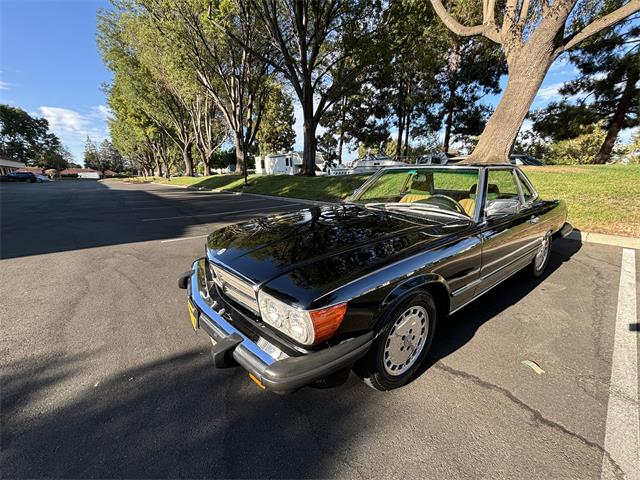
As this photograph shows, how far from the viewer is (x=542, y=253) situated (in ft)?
13.2

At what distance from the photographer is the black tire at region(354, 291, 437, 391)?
1.87 meters

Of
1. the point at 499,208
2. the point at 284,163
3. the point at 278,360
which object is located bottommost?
the point at 278,360

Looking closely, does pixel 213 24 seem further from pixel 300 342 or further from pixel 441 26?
pixel 300 342

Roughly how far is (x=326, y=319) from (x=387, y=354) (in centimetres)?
71

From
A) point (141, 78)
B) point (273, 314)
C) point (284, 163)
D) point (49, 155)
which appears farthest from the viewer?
point (49, 155)

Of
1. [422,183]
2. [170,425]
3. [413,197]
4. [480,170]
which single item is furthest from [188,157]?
[170,425]

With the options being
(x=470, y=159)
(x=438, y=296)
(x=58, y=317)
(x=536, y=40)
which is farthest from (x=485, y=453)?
(x=536, y=40)

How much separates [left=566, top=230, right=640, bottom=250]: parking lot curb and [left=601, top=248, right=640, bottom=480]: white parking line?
3.19 meters

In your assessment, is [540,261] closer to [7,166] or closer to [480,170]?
[480,170]

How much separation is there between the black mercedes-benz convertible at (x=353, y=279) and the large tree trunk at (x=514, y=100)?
7.94m

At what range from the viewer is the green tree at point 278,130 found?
153 feet

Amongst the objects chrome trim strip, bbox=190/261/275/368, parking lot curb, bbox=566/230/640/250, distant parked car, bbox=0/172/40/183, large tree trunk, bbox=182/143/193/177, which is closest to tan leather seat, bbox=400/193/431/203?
chrome trim strip, bbox=190/261/275/368

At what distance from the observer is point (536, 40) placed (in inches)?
339

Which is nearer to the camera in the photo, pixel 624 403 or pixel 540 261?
pixel 624 403
